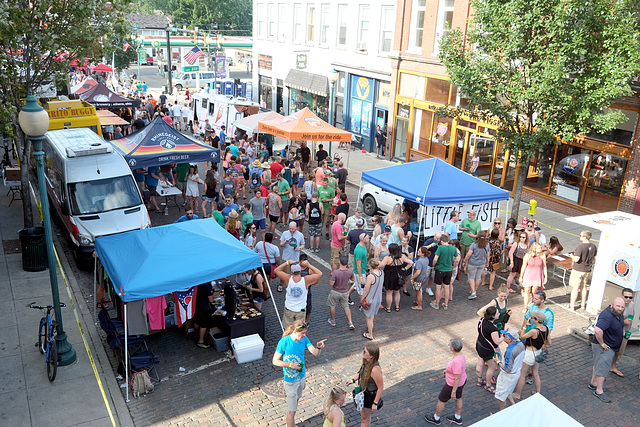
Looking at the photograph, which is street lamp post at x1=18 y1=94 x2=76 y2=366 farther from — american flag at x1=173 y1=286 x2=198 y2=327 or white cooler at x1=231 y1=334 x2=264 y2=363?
white cooler at x1=231 y1=334 x2=264 y2=363

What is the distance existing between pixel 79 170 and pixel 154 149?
255cm

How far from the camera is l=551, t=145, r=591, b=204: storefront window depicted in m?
18.7

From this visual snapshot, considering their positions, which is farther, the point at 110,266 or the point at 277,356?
the point at 110,266

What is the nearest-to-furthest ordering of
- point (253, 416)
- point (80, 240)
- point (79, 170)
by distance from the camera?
point (253, 416)
point (80, 240)
point (79, 170)

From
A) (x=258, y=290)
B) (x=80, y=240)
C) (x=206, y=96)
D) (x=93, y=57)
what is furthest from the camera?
(x=206, y=96)

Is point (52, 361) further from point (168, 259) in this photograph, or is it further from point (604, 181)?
point (604, 181)

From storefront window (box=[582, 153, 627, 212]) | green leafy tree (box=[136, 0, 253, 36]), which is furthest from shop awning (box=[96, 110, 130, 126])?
green leafy tree (box=[136, 0, 253, 36])

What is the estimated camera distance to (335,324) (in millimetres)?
11188

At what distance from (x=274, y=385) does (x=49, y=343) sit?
373cm

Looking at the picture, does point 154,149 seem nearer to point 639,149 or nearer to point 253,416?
point 253,416

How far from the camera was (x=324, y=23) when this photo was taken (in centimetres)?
3259

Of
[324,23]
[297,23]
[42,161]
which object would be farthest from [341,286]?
[297,23]

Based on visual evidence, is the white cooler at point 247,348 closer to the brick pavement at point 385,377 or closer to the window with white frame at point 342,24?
the brick pavement at point 385,377

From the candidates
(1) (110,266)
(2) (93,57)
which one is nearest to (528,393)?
(1) (110,266)
